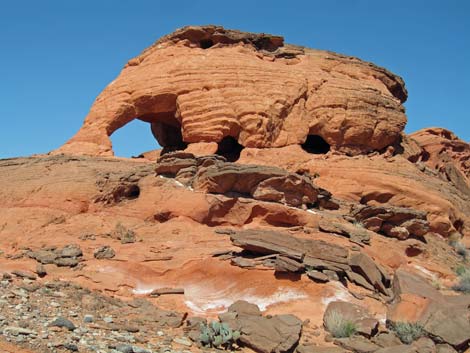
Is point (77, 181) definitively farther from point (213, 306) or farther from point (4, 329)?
point (4, 329)

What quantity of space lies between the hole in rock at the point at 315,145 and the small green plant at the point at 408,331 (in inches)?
481

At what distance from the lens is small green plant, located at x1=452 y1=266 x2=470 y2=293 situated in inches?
560

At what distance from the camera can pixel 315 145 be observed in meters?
21.9

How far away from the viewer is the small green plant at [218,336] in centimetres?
864

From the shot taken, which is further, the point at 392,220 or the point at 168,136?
the point at 168,136

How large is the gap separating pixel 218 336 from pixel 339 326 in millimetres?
2432

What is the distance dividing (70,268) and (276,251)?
4551 mm

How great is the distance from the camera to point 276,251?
11.7 m

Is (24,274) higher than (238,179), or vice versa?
(238,179)

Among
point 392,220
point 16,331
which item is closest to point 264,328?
point 16,331

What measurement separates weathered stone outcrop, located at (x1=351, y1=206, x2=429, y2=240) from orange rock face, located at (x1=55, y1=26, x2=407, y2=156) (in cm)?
454

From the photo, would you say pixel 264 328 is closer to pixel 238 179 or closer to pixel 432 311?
pixel 432 311

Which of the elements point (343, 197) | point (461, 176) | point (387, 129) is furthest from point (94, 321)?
point (461, 176)

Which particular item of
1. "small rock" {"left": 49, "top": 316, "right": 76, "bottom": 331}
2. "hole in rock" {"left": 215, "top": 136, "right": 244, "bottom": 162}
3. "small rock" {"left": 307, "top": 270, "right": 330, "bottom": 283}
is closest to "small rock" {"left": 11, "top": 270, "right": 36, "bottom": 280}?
"small rock" {"left": 49, "top": 316, "right": 76, "bottom": 331}
